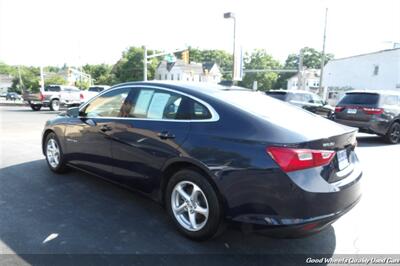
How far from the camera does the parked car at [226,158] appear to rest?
2.66 metres

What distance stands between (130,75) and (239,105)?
74.0 meters

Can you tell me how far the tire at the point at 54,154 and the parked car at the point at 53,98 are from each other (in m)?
15.5

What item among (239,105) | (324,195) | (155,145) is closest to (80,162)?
(155,145)

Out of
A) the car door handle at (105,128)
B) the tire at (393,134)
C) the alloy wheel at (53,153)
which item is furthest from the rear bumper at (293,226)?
Answer: the tire at (393,134)

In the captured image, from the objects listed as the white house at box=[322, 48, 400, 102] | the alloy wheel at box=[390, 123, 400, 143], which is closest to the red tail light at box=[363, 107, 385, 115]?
the alloy wheel at box=[390, 123, 400, 143]

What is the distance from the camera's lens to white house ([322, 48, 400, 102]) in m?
33.5

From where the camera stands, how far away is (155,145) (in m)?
3.44

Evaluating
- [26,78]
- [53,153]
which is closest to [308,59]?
[26,78]

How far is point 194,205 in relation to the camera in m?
3.18

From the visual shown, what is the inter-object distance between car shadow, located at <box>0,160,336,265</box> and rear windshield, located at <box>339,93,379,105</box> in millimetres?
7469

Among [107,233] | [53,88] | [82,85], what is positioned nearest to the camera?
[107,233]

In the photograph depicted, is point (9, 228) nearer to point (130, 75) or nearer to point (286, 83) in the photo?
point (130, 75)

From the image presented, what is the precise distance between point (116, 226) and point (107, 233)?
169 mm

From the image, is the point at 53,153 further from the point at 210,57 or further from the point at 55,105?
the point at 210,57
